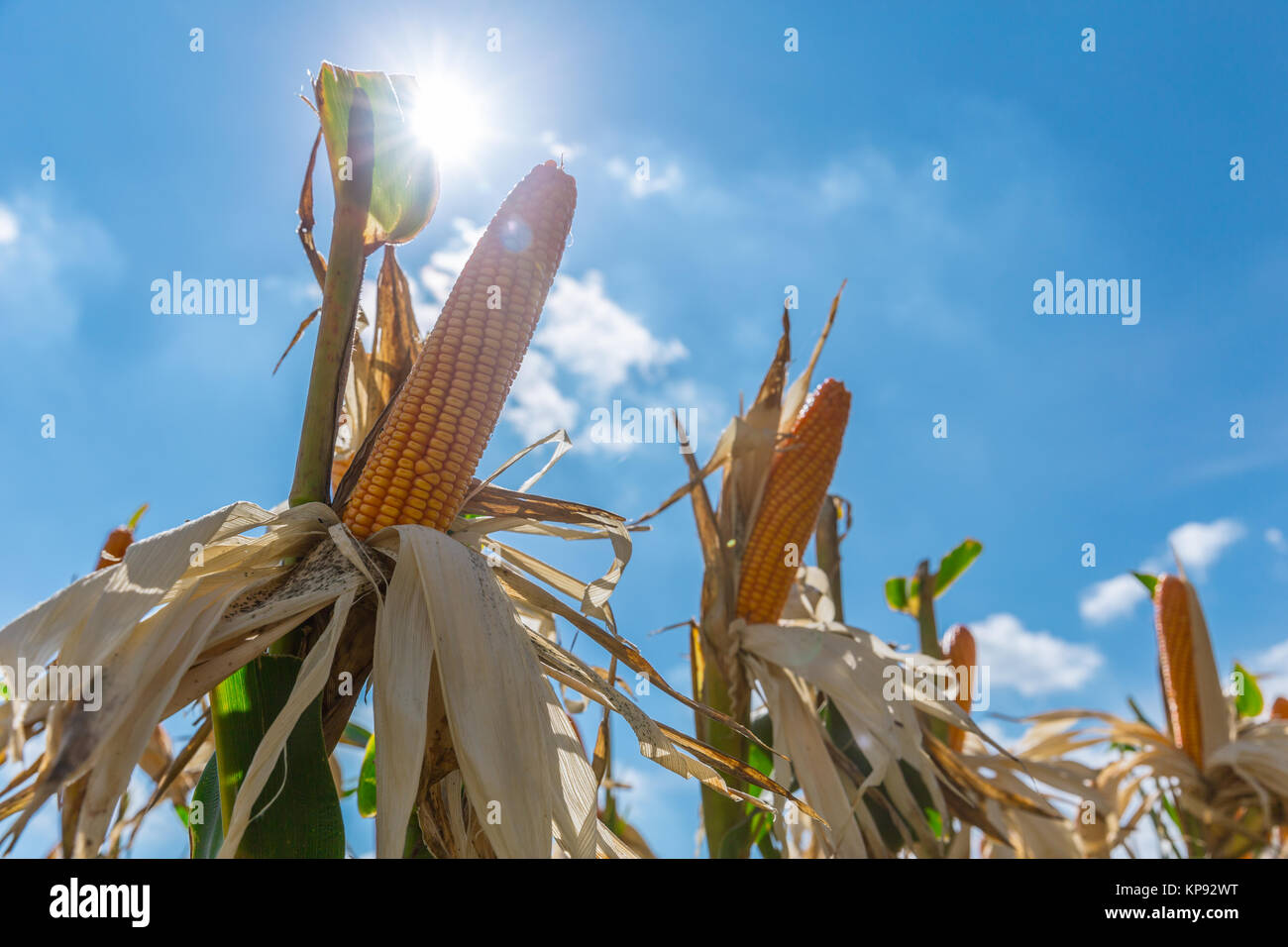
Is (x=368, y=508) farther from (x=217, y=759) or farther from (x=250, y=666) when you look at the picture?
(x=217, y=759)

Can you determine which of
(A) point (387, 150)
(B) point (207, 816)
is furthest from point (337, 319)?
(B) point (207, 816)

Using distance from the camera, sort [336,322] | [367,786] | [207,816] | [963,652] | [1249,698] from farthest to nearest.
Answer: [1249,698] < [963,652] < [367,786] < [336,322] < [207,816]

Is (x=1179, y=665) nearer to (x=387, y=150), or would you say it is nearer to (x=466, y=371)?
(x=466, y=371)

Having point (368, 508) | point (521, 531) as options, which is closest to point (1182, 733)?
point (521, 531)

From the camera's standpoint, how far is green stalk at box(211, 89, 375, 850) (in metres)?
2.11

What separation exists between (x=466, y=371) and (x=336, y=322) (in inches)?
13.8

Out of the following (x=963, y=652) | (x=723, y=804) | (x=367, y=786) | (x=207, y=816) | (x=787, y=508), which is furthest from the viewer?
(x=963, y=652)

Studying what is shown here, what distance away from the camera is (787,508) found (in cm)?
395

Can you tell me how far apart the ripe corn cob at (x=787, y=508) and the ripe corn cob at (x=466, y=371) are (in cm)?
183

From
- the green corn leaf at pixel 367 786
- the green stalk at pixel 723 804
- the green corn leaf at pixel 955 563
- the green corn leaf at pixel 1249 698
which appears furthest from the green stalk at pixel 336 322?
the green corn leaf at pixel 1249 698
